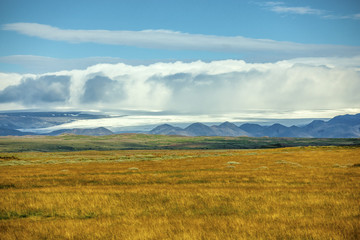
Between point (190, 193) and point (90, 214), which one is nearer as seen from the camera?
point (90, 214)

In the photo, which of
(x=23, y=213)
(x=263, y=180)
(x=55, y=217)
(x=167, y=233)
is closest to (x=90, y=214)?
(x=55, y=217)

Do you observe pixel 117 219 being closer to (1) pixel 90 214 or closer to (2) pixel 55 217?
(1) pixel 90 214

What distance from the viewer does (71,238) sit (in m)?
13.5

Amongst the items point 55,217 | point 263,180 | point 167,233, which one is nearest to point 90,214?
point 55,217

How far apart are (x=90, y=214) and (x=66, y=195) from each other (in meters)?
6.12

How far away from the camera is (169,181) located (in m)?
34.6

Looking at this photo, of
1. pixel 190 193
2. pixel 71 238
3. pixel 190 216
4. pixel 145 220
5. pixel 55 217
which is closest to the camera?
pixel 71 238

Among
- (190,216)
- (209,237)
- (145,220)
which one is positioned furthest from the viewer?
(190,216)

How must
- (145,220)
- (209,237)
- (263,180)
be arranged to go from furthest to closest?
(263,180) → (145,220) → (209,237)

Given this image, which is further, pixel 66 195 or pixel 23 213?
pixel 66 195

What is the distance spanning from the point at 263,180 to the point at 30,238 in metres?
23.7

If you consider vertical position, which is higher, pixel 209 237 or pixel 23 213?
pixel 209 237

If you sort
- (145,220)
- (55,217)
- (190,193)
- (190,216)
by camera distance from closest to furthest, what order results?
(145,220) → (190,216) → (55,217) → (190,193)

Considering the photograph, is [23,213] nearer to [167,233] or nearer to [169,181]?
[167,233]
